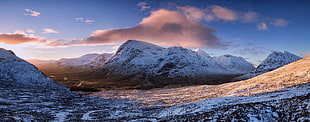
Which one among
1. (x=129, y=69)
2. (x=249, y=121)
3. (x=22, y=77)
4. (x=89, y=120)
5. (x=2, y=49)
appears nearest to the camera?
(x=249, y=121)

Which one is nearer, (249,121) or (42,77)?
(249,121)

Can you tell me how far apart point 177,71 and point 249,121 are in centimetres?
15917

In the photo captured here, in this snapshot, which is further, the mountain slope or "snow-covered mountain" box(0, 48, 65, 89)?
"snow-covered mountain" box(0, 48, 65, 89)

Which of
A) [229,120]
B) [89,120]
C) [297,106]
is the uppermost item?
[297,106]

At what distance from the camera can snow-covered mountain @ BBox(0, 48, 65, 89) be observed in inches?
1877

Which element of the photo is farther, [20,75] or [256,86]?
[20,75]

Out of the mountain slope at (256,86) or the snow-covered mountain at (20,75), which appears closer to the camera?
the mountain slope at (256,86)

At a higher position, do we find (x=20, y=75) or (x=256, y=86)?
(x=20, y=75)

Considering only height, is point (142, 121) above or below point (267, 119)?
below

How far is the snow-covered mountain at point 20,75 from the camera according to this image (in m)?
47.7

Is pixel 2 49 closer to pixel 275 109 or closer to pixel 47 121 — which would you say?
pixel 47 121

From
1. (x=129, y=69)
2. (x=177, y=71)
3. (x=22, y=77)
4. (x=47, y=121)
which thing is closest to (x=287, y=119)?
(x=47, y=121)

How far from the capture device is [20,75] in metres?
51.1

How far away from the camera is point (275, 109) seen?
13.3 meters
